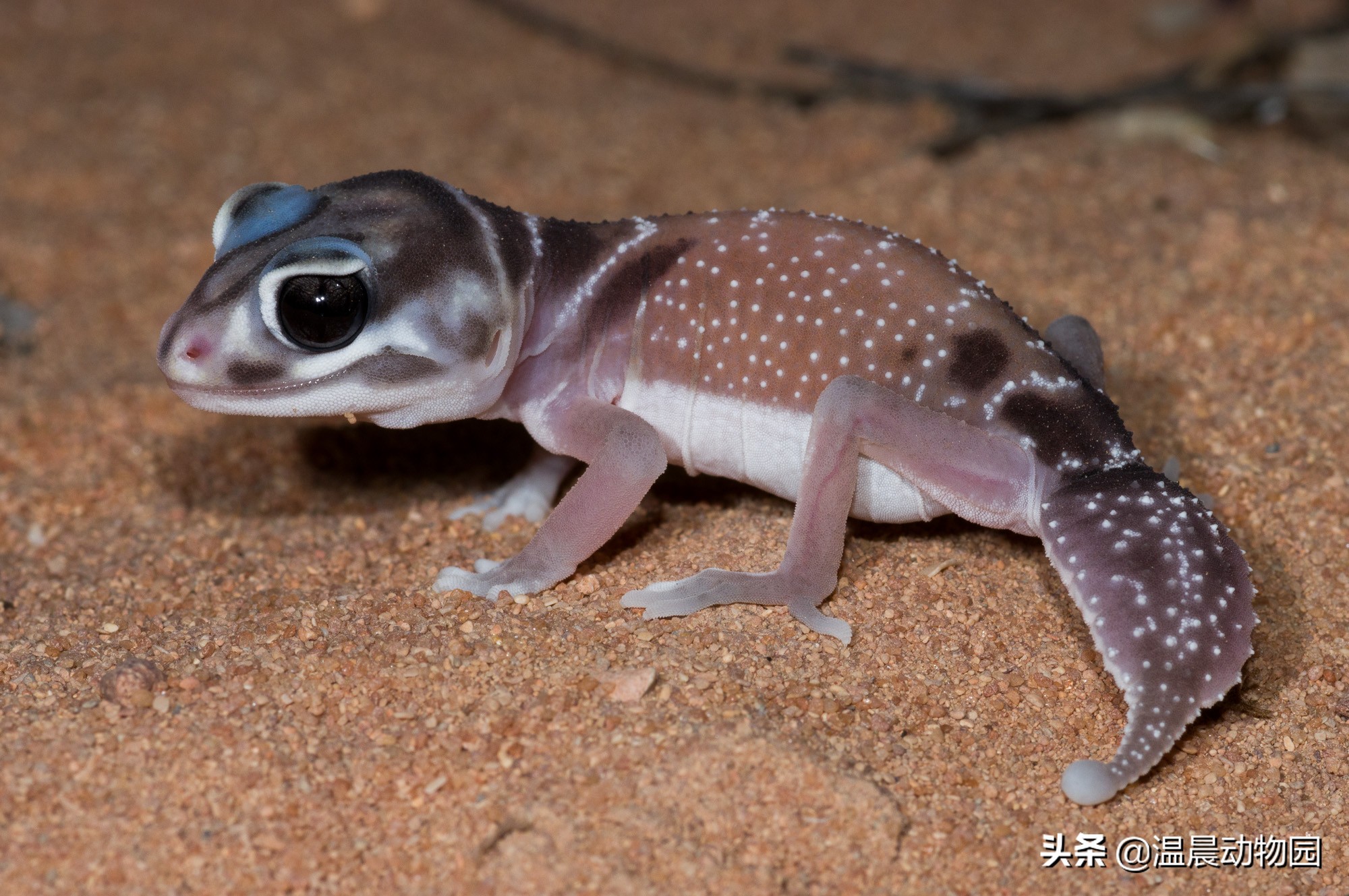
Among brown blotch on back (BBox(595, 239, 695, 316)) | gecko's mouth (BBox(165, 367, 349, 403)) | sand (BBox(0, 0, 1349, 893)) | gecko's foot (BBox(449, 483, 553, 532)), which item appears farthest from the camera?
gecko's foot (BBox(449, 483, 553, 532))

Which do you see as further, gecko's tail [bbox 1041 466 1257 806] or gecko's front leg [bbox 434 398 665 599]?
gecko's front leg [bbox 434 398 665 599]

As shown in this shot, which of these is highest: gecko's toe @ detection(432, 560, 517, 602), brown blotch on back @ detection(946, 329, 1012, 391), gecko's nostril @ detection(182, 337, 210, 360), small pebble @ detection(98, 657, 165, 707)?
brown blotch on back @ detection(946, 329, 1012, 391)

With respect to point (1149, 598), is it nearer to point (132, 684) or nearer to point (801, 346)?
point (801, 346)

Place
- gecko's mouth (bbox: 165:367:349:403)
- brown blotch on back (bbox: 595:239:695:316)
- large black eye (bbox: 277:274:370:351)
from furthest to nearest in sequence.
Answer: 1. brown blotch on back (bbox: 595:239:695:316)
2. gecko's mouth (bbox: 165:367:349:403)
3. large black eye (bbox: 277:274:370:351)

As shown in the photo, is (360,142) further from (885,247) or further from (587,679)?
(587,679)

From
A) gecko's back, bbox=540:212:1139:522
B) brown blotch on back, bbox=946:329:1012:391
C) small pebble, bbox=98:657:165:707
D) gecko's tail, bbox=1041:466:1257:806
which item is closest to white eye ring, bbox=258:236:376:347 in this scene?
gecko's back, bbox=540:212:1139:522

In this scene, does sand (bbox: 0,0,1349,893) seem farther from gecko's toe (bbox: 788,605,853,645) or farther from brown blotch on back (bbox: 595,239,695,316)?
brown blotch on back (bbox: 595,239,695,316)

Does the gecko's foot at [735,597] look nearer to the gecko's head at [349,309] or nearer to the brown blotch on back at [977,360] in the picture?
the brown blotch on back at [977,360]

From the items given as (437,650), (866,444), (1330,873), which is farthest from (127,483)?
(1330,873)
